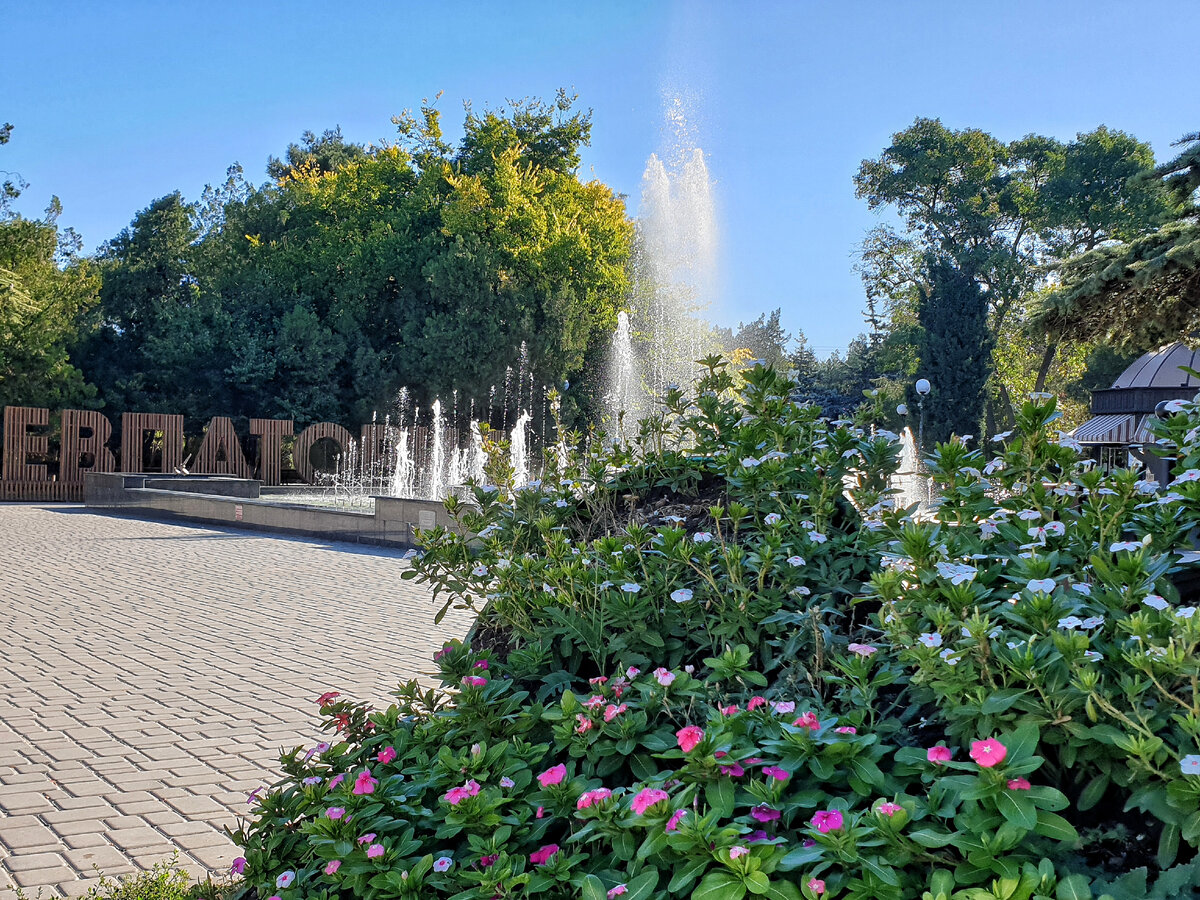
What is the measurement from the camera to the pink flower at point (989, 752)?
159 centimetres

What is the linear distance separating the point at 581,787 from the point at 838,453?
1320 millimetres

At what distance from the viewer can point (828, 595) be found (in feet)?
8.13

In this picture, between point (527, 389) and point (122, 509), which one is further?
point (527, 389)

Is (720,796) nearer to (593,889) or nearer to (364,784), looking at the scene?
(593,889)

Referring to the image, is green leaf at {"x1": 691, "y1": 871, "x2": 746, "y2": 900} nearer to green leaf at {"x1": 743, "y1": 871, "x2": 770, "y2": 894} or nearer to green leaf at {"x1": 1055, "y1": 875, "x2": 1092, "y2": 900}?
green leaf at {"x1": 743, "y1": 871, "x2": 770, "y2": 894}

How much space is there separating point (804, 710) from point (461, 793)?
771 mm

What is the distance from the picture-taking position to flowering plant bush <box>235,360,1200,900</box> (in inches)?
64.6

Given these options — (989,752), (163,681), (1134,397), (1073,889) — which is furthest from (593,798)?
(1134,397)

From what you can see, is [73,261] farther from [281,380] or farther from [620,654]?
[620,654]

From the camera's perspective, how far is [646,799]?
179cm

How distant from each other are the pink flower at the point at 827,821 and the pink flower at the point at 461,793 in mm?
754

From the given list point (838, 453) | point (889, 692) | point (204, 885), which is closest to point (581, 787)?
point (889, 692)

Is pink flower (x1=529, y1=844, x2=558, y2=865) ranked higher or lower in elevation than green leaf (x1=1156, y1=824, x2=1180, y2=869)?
lower

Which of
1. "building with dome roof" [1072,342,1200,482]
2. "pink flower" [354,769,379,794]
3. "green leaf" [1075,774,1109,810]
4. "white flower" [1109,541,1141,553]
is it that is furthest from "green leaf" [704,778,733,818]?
"building with dome roof" [1072,342,1200,482]
